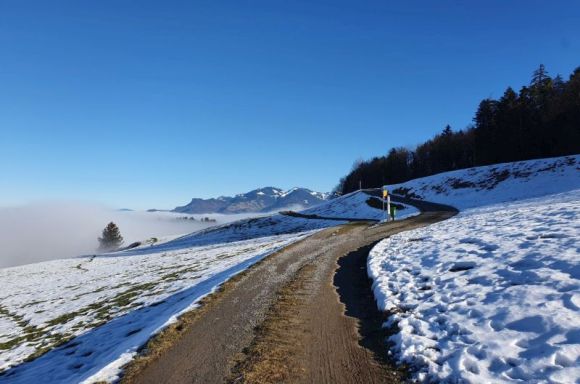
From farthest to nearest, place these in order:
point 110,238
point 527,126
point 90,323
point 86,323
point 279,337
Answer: point 110,238 → point 527,126 → point 86,323 → point 90,323 → point 279,337

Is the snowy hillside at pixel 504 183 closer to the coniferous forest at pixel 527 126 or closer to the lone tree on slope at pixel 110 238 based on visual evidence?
the coniferous forest at pixel 527 126

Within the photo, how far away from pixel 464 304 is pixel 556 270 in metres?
2.92

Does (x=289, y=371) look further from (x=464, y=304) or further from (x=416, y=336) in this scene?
(x=464, y=304)

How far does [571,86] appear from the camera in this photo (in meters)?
→ 66.4

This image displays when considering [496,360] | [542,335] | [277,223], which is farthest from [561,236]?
[277,223]

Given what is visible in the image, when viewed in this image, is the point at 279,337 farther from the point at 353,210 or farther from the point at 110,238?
the point at 110,238

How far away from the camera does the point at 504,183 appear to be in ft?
179

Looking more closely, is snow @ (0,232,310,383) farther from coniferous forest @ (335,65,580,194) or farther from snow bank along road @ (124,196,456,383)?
coniferous forest @ (335,65,580,194)

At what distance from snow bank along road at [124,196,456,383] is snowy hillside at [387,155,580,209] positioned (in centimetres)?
4036

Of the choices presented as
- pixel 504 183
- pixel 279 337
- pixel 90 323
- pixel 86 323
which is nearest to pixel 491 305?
pixel 279 337

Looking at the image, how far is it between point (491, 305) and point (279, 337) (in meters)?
5.39

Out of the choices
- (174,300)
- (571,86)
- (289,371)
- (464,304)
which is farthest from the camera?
(571,86)

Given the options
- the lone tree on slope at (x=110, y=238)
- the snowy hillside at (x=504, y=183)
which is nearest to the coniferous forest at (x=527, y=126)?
the snowy hillside at (x=504, y=183)

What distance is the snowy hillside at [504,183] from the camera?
48000mm
